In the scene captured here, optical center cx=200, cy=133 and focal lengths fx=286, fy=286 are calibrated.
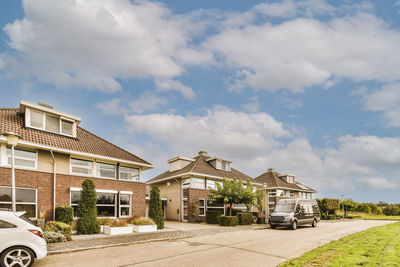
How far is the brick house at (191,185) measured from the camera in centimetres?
3028

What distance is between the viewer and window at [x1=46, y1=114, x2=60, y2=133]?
19609mm

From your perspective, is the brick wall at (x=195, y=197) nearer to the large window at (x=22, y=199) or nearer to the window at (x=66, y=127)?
the window at (x=66, y=127)

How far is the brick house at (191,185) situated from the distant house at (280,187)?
10.5m

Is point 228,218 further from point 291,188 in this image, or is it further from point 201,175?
point 291,188

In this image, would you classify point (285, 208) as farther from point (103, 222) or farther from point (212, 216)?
point (103, 222)

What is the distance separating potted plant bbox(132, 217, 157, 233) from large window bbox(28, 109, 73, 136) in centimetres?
810

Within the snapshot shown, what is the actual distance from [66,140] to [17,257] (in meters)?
13.0

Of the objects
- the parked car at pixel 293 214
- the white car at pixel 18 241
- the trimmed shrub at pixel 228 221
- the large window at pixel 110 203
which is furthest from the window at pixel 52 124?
the parked car at pixel 293 214

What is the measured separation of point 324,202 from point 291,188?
5.59 meters

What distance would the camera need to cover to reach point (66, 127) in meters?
20.8

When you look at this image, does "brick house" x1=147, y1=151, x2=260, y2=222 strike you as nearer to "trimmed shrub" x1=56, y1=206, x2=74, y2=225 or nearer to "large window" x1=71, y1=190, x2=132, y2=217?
"large window" x1=71, y1=190, x2=132, y2=217

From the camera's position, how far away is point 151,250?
38.7ft

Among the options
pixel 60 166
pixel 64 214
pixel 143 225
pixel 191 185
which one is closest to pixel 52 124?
pixel 60 166

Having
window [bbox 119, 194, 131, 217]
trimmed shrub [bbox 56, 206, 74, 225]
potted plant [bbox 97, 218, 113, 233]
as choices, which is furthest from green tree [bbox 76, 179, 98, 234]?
window [bbox 119, 194, 131, 217]
